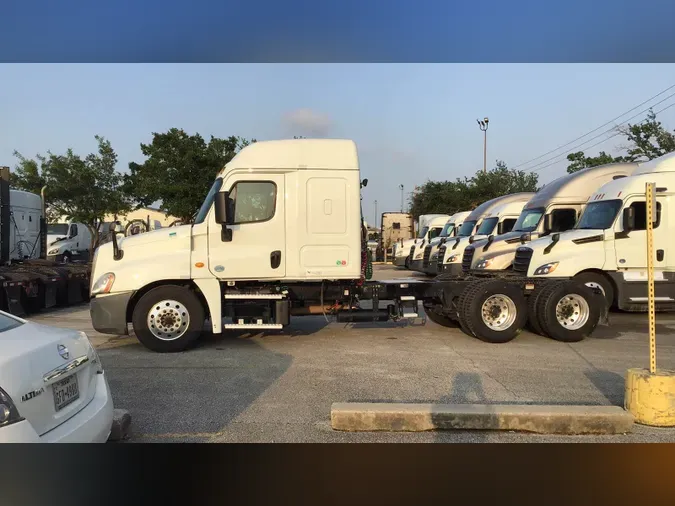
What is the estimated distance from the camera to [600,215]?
36.8 ft

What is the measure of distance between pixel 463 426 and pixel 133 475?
3.07 meters

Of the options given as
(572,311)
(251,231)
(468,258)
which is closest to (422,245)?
(468,258)

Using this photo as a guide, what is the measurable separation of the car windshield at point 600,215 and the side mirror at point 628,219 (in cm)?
32

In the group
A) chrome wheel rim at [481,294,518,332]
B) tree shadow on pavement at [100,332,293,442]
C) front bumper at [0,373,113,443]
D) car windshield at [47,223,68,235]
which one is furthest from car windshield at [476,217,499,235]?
car windshield at [47,223,68,235]

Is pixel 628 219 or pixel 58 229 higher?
pixel 58 229

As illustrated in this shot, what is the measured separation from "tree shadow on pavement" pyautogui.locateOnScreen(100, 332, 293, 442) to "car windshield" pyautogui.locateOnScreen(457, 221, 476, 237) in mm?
12654

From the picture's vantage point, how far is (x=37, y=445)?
3.01m

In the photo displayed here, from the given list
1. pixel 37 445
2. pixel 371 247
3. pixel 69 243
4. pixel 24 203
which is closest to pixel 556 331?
pixel 371 247

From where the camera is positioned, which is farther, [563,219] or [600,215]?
[563,219]

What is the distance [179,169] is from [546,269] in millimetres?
18005

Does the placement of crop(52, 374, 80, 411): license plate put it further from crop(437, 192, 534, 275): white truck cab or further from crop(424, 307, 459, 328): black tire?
crop(437, 192, 534, 275): white truck cab

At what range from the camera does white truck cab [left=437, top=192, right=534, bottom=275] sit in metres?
17.7

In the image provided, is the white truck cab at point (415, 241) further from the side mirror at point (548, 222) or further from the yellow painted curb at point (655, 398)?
the yellow painted curb at point (655, 398)

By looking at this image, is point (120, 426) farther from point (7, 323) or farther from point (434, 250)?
point (434, 250)
